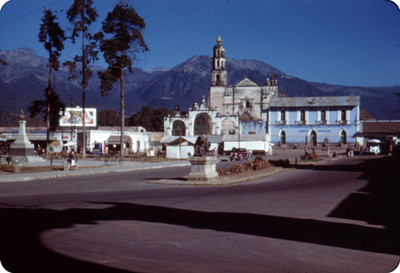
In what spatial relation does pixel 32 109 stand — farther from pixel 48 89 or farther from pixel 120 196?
pixel 120 196

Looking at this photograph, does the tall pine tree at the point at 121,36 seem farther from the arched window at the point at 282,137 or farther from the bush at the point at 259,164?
the arched window at the point at 282,137

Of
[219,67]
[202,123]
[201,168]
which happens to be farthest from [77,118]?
[201,168]

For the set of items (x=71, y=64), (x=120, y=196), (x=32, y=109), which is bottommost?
(x=120, y=196)

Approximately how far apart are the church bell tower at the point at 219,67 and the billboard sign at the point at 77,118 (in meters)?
24.3

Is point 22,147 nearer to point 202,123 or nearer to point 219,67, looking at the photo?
point 202,123

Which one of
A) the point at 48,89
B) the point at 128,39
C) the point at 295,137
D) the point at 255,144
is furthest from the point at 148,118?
the point at 128,39

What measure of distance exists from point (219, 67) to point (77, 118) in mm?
27887

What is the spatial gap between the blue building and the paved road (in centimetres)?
5713

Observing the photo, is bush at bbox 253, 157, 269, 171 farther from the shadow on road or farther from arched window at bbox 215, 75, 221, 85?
arched window at bbox 215, 75, 221, 85

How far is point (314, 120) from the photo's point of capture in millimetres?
70125

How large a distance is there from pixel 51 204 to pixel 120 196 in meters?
2.46

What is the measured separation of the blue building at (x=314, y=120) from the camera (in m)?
67.9

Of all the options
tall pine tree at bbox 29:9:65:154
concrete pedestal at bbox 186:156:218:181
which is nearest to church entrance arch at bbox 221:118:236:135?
tall pine tree at bbox 29:9:65:154

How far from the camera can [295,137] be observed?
70.7 metres
